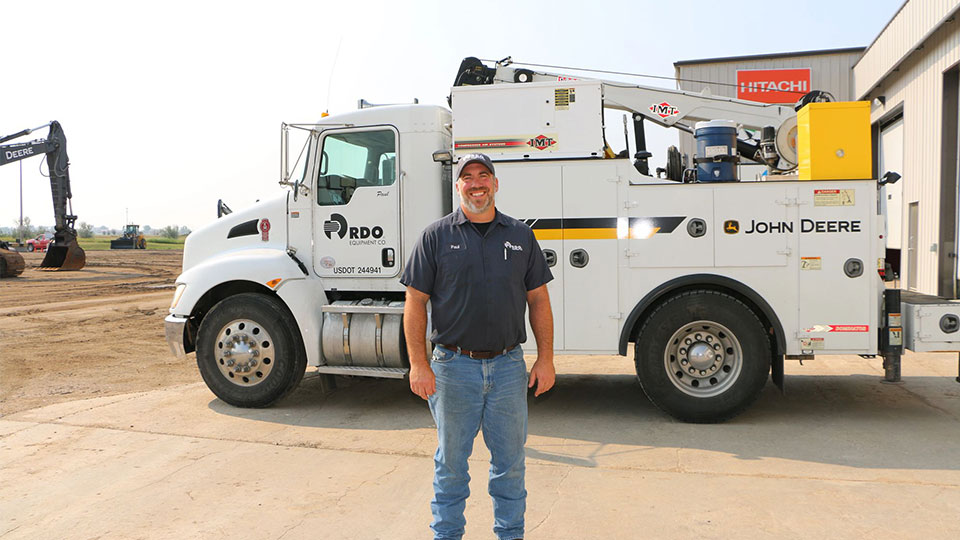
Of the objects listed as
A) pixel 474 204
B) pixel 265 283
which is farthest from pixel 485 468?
pixel 265 283

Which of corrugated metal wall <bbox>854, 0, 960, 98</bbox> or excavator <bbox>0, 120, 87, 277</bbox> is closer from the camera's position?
corrugated metal wall <bbox>854, 0, 960, 98</bbox>

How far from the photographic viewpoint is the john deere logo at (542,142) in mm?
6487

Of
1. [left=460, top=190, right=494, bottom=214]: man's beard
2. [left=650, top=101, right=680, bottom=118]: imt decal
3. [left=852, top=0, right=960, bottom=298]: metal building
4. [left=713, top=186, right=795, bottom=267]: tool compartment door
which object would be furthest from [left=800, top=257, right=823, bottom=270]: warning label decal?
[left=852, top=0, right=960, bottom=298]: metal building

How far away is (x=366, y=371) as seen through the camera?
6.76 meters

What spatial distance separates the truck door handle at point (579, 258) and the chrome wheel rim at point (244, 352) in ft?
9.94

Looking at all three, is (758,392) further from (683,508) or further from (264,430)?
(264,430)

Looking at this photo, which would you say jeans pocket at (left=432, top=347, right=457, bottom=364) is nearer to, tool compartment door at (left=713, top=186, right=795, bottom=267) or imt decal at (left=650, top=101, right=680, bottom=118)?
tool compartment door at (left=713, top=186, right=795, bottom=267)

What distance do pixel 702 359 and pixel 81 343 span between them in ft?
33.3

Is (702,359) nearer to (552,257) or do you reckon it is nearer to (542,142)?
(552,257)

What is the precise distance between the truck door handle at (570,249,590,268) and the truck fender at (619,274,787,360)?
0.60m

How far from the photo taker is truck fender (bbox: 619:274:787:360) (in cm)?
617

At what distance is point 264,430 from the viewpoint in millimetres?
6297

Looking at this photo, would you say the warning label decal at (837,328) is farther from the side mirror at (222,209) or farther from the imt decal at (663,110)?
the side mirror at (222,209)

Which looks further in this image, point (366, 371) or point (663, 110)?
point (663, 110)
